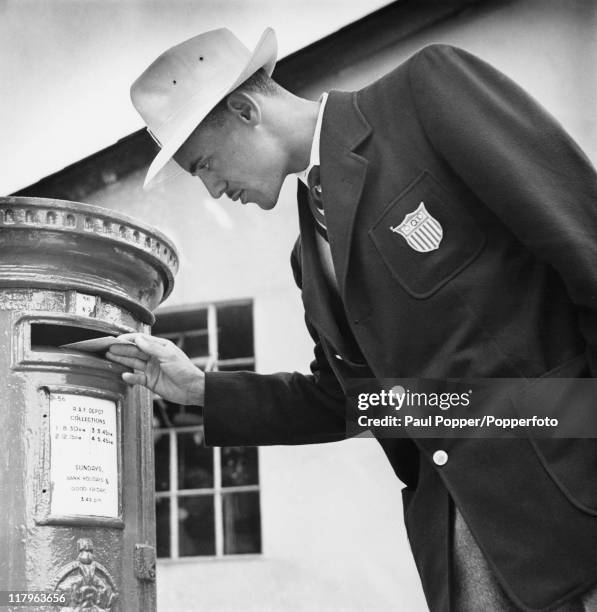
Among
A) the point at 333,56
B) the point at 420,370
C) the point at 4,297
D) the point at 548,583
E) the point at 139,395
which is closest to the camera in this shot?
the point at 548,583

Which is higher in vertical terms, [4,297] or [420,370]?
[4,297]

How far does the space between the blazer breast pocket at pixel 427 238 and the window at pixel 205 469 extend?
2.78 m

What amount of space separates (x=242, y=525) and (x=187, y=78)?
2.74 metres

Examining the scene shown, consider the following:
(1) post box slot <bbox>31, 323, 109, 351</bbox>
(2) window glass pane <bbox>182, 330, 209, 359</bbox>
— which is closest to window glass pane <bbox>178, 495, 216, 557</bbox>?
(2) window glass pane <bbox>182, 330, 209, 359</bbox>

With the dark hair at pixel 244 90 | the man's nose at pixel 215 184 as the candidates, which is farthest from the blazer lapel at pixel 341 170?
the man's nose at pixel 215 184

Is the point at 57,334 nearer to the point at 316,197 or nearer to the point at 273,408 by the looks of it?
the point at 273,408

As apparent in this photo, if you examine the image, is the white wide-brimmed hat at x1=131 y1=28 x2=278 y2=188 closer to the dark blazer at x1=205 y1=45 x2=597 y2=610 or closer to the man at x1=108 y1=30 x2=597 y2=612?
the man at x1=108 y1=30 x2=597 y2=612

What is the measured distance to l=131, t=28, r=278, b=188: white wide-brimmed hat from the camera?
2316mm

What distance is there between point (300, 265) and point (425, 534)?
78cm

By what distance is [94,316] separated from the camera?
7.70 ft

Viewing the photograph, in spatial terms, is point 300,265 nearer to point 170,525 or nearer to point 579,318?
point 579,318

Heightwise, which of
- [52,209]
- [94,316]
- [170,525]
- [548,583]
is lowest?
[548,583]

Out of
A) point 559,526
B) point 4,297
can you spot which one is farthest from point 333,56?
point 559,526

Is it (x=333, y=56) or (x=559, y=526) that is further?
(x=333, y=56)
